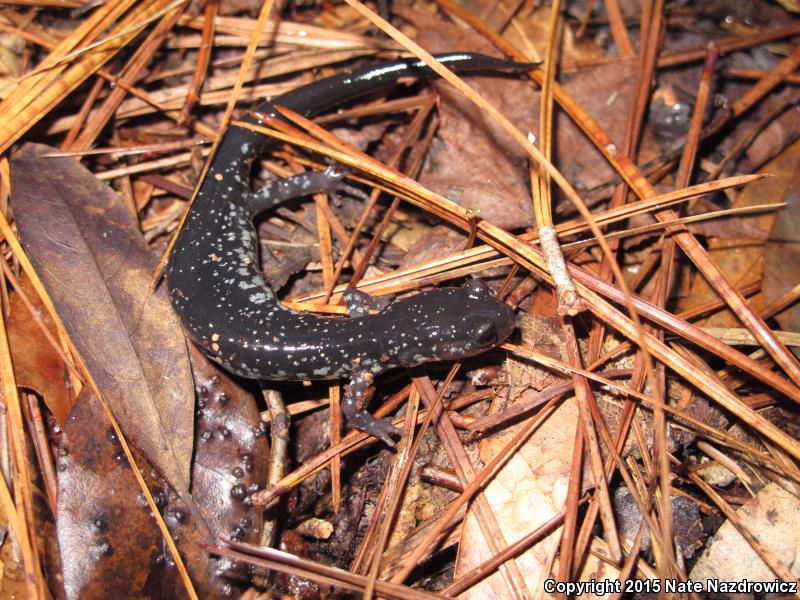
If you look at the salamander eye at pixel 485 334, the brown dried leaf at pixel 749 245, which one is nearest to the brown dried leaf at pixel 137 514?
the salamander eye at pixel 485 334

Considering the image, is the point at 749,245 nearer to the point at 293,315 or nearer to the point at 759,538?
the point at 759,538

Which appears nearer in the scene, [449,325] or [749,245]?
[449,325]

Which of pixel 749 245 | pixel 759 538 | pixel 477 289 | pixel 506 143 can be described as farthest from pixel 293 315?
pixel 749 245

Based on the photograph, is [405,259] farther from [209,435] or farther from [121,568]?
[121,568]

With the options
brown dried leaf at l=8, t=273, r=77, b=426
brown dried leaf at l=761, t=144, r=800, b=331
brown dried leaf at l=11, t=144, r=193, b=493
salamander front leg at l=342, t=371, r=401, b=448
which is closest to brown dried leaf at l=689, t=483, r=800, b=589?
brown dried leaf at l=761, t=144, r=800, b=331

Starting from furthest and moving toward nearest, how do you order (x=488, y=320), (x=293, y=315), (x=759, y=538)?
(x=293, y=315) < (x=488, y=320) < (x=759, y=538)

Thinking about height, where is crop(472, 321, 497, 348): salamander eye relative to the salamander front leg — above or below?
above

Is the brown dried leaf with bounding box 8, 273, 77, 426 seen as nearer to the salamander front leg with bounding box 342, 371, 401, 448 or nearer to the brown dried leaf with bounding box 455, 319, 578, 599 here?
the salamander front leg with bounding box 342, 371, 401, 448
